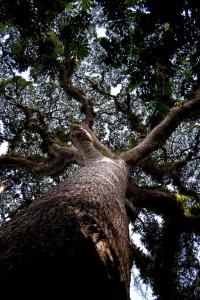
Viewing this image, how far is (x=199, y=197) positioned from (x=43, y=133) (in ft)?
23.5

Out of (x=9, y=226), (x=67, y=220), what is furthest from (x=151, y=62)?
(x=9, y=226)

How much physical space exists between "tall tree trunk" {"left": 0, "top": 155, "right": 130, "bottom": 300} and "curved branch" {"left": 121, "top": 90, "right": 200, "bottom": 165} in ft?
18.9

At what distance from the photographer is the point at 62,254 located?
6.11ft

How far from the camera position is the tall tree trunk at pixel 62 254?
1663 millimetres

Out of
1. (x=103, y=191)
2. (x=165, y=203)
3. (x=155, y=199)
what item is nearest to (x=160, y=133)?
(x=155, y=199)

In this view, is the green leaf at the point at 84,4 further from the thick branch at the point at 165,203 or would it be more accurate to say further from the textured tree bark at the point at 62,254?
the thick branch at the point at 165,203

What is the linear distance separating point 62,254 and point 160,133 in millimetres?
7776

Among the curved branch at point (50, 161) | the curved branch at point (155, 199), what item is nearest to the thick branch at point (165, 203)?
the curved branch at point (155, 199)

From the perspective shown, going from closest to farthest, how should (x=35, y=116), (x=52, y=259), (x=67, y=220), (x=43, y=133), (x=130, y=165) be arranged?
(x=52, y=259) → (x=67, y=220) → (x=130, y=165) → (x=43, y=133) → (x=35, y=116)

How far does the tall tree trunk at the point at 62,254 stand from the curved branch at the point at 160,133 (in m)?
5.77

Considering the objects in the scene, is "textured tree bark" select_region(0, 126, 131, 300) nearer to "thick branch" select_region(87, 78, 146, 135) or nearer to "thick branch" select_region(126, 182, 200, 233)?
"thick branch" select_region(126, 182, 200, 233)

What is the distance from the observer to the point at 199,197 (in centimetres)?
1307

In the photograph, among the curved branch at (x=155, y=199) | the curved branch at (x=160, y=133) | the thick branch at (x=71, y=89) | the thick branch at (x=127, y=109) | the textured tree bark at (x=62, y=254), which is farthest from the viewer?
the thick branch at (x=127, y=109)

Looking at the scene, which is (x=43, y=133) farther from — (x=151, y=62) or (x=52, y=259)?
(x=52, y=259)
